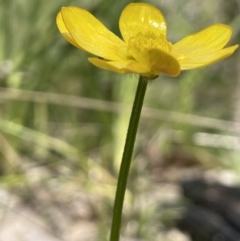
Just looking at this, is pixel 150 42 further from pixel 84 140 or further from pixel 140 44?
pixel 84 140

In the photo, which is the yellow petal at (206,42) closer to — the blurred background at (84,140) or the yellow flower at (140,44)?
the yellow flower at (140,44)

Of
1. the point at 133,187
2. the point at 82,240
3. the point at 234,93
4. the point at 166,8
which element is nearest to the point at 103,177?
the point at 133,187

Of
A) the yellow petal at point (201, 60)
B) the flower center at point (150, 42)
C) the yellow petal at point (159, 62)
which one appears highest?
the flower center at point (150, 42)

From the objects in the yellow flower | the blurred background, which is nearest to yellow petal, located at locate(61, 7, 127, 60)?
the yellow flower

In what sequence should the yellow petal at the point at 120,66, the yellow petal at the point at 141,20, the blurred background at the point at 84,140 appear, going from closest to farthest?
1. the yellow petal at the point at 120,66
2. the yellow petal at the point at 141,20
3. the blurred background at the point at 84,140

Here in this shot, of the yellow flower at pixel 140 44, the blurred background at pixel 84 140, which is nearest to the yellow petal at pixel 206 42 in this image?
the yellow flower at pixel 140 44

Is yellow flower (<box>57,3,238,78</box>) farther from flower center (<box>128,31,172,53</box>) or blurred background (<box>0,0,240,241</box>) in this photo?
blurred background (<box>0,0,240,241</box>)

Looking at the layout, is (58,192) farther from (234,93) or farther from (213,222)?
(234,93)
